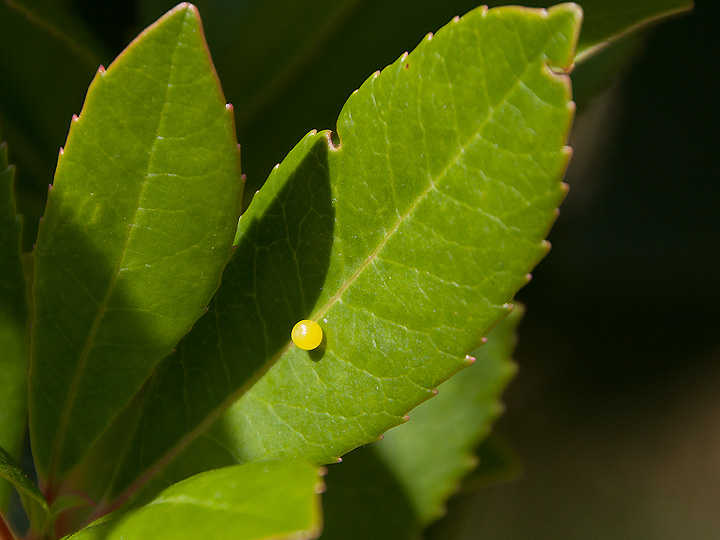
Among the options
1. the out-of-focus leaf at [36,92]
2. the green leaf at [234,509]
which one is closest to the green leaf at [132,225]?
the green leaf at [234,509]

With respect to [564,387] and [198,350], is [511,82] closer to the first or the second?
[198,350]

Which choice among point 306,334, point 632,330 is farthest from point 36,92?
point 632,330

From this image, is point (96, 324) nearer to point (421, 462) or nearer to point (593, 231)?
point (421, 462)

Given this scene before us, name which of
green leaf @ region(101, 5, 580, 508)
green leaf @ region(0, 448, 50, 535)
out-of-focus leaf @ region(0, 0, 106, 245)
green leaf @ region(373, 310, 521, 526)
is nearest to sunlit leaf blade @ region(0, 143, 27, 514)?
green leaf @ region(0, 448, 50, 535)

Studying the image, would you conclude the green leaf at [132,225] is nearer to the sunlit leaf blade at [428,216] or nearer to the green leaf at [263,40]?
the sunlit leaf blade at [428,216]

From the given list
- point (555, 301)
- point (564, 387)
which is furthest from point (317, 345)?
point (564, 387)
